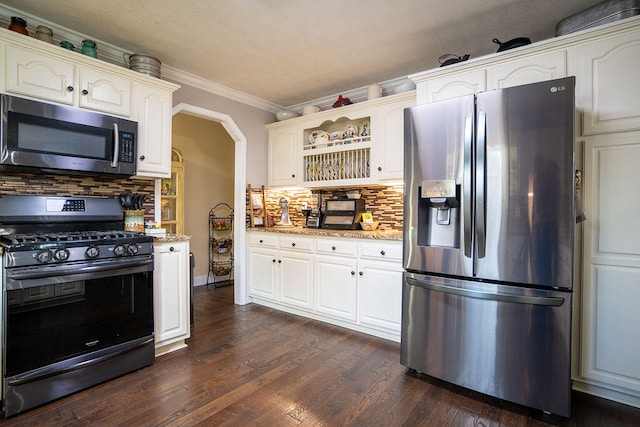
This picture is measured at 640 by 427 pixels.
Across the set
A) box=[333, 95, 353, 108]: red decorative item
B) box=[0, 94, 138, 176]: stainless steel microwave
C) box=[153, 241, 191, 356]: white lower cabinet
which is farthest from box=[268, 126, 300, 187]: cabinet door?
box=[0, 94, 138, 176]: stainless steel microwave

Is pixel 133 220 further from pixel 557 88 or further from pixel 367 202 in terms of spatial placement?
pixel 557 88

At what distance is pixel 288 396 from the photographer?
199 centimetres

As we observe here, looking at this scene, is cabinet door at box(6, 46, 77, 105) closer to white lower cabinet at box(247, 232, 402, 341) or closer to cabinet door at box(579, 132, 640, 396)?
white lower cabinet at box(247, 232, 402, 341)

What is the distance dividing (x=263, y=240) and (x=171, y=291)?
131cm

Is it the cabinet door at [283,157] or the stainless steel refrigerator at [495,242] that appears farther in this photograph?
the cabinet door at [283,157]

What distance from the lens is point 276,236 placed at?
3.61 m

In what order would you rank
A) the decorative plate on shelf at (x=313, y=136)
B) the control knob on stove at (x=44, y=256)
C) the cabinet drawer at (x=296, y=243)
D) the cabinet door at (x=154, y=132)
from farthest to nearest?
the decorative plate on shelf at (x=313, y=136) → the cabinet drawer at (x=296, y=243) → the cabinet door at (x=154, y=132) → the control knob on stove at (x=44, y=256)

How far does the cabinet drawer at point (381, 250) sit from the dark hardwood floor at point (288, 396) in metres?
0.75

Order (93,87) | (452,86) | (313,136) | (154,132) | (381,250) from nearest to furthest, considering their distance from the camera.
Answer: (93,87), (452,86), (154,132), (381,250), (313,136)

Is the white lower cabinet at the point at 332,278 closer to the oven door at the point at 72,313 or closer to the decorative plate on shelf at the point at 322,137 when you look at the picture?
the decorative plate on shelf at the point at 322,137

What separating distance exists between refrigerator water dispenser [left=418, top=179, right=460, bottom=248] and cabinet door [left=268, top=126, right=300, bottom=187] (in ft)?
6.75

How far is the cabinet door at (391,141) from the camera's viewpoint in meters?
3.13

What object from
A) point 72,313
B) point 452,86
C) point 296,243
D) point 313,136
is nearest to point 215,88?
point 313,136

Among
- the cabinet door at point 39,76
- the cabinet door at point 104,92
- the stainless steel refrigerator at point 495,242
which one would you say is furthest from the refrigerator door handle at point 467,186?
the cabinet door at point 39,76
